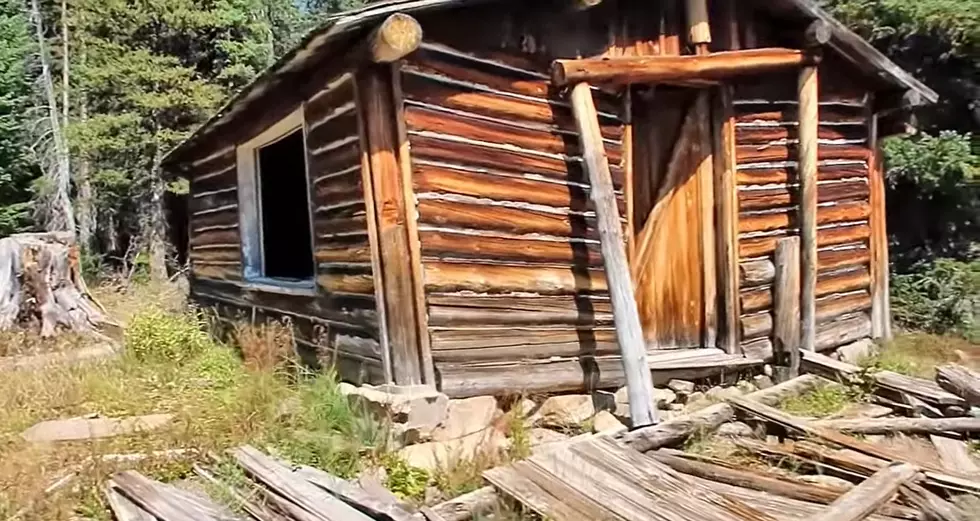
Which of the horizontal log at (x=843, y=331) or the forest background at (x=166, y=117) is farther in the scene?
the forest background at (x=166, y=117)

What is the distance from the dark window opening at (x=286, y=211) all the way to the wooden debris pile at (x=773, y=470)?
5.71m

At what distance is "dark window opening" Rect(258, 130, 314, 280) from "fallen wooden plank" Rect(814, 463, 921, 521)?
6.90m

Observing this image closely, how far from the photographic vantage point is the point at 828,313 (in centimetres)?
791

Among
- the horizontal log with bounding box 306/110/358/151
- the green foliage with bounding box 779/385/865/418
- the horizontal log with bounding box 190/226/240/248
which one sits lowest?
the green foliage with bounding box 779/385/865/418

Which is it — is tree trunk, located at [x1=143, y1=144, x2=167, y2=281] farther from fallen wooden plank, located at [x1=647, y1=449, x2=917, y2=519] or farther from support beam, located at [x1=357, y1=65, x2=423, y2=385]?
fallen wooden plank, located at [x1=647, y1=449, x2=917, y2=519]

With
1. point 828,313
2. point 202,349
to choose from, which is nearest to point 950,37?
point 828,313

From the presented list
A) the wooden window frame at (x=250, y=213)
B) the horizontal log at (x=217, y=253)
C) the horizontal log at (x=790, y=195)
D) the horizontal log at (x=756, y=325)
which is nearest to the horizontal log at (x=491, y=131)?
the horizontal log at (x=790, y=195)

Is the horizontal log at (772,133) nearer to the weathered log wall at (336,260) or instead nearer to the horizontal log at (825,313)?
the horizontal log at (825,313)

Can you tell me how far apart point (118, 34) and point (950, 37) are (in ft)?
51.2

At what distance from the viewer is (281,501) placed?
13.9ft

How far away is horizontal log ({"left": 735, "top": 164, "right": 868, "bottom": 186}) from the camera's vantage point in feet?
23.6

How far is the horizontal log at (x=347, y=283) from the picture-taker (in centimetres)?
575

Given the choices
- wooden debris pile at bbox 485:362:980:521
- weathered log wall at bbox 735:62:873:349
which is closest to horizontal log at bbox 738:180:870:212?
weathered log wall at bbox 735:62:873:349

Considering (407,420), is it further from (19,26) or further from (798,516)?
(19,26)
